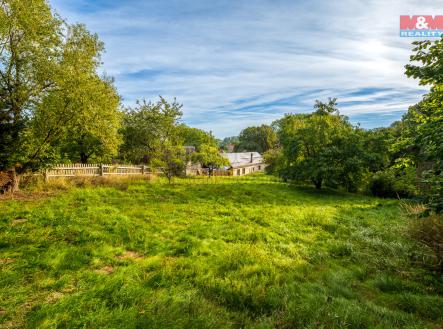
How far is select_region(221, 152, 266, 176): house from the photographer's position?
49438mm

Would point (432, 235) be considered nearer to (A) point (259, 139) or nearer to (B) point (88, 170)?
(B) point (88, 170)

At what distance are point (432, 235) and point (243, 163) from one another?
162 ft

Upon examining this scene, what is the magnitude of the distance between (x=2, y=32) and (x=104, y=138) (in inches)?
229

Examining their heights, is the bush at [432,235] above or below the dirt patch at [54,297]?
above

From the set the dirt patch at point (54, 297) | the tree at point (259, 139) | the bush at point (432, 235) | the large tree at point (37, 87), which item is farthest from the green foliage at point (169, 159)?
the tree at point (259, 139)

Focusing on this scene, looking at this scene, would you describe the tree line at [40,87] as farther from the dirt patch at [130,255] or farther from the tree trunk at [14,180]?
the dirt patch at [130,255]

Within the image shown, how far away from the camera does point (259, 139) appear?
8281cm

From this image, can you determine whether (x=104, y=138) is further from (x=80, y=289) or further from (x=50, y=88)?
(x=80, y=289)

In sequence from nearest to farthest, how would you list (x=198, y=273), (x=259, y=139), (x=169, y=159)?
(x=198, y=273) < (x=169, y=159) < (x=259, y=139)

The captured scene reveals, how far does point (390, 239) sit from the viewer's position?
7.50 metres

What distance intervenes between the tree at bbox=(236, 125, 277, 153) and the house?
17.3m

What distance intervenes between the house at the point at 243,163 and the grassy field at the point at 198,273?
38415 millimetres

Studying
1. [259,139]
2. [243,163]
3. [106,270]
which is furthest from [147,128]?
[259,139]

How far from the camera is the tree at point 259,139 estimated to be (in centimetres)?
7994
